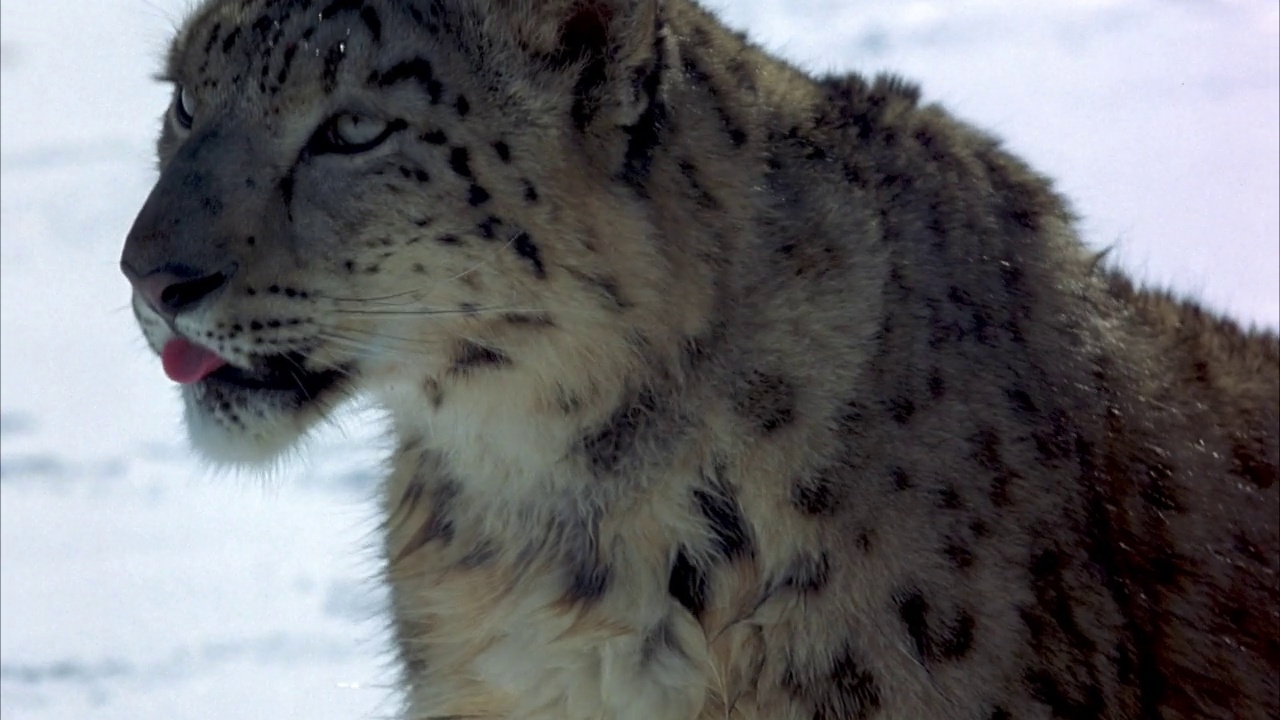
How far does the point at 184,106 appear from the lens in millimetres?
3727

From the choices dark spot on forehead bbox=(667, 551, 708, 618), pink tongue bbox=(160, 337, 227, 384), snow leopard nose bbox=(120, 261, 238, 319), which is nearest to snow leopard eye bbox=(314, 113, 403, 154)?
snow leopard nose bbox=(120, 261, 238, 319)

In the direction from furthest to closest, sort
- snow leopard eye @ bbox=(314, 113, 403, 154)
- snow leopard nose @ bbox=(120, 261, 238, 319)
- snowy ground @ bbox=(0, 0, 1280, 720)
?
snowy ground @ bbox=(0, 0, 1280, 720)
snow leopard eye @ bbox=(314, 113, 403, 154)
snow leopard nose @ bbox=(120, 261, 238, 319)

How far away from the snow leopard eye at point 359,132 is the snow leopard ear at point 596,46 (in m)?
0.30

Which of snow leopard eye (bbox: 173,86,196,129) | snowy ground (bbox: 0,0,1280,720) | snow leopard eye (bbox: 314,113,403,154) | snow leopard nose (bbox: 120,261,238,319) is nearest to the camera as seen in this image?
snow leopard nose (bbox: 120,261,238,319)

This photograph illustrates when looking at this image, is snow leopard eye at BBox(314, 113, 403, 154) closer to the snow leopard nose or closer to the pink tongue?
the snow leopard nose

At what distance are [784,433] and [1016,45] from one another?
5.35 metres

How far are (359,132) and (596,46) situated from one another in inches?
18.2

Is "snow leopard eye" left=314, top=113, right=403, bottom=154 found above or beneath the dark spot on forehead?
above

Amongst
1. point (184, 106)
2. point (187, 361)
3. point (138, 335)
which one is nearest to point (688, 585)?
point (187, 361)

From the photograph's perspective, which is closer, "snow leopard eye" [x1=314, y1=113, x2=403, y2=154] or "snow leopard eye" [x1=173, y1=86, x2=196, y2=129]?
"snow leopard eye" [x1=314, y1=113, x2=403, y2=154]

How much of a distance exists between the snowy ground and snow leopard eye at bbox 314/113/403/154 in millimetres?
634

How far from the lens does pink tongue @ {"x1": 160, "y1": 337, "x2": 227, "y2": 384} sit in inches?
136

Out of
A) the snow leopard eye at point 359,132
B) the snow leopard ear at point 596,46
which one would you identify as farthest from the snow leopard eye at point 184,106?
the snow leopard ear at point 596,46

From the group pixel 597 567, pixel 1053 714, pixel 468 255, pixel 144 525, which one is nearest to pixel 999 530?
pixel 1053 714
